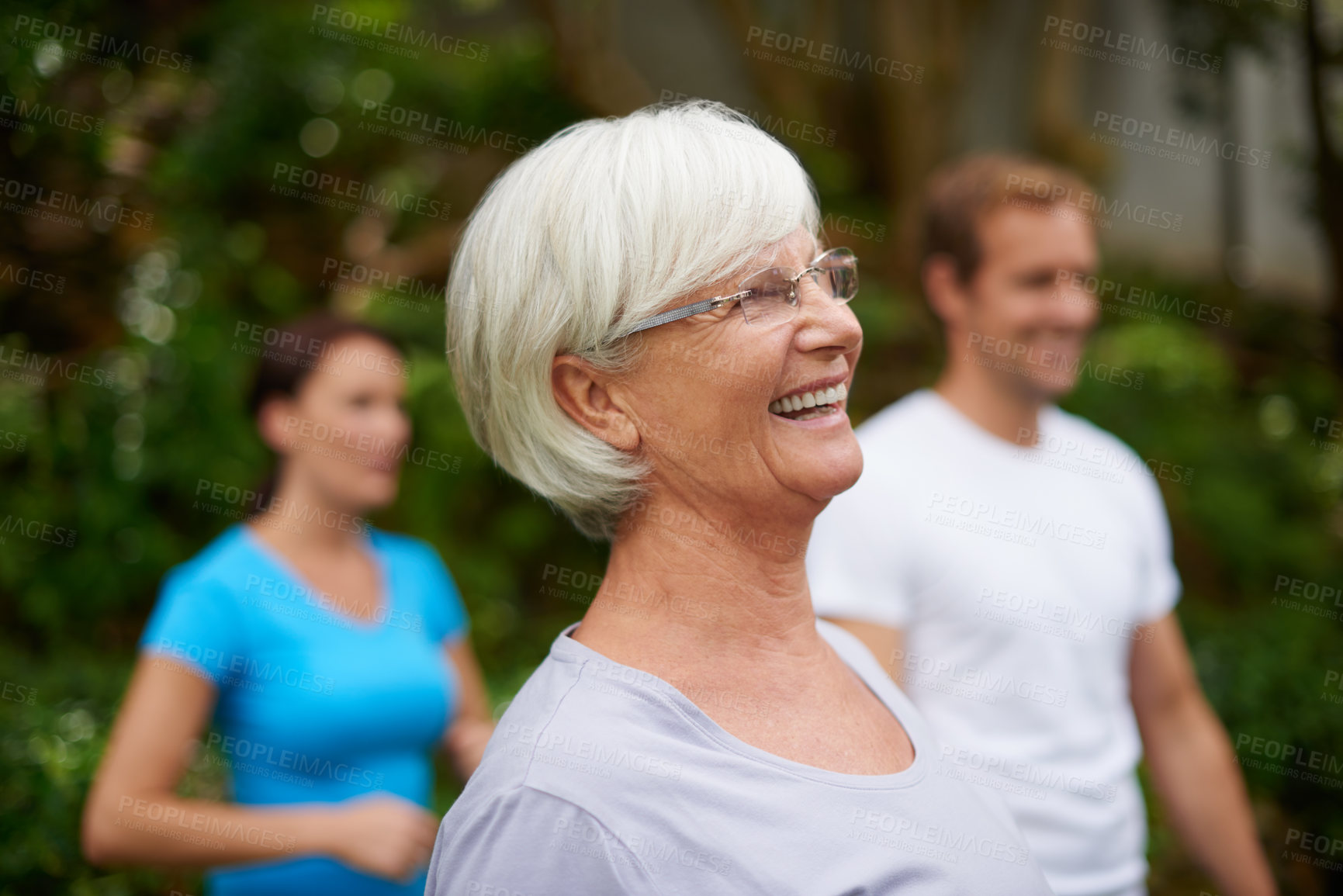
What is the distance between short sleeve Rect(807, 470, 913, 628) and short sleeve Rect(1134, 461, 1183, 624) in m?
0.62

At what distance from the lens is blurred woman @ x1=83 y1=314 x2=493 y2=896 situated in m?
2.06

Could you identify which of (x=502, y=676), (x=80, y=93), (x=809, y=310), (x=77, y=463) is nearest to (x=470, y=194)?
(x=80, y=93)

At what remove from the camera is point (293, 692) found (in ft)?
7.26

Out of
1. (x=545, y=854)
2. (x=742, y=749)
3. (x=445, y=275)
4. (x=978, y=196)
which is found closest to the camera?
(x=545, y=854)

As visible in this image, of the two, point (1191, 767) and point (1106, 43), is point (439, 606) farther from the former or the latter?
point (1106, 43)

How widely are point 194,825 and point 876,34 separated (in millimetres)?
7045

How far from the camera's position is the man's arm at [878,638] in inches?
77.5

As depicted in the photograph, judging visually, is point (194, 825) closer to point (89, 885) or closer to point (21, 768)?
point (89, 885)

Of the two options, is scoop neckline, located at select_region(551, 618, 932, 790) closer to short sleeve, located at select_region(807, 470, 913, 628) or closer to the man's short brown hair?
short sleeve, located at select_region(807, 470, 913, 628)

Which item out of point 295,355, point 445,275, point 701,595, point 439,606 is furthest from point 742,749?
point 445,275

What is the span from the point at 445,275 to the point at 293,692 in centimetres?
489

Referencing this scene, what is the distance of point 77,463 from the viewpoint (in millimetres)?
4855

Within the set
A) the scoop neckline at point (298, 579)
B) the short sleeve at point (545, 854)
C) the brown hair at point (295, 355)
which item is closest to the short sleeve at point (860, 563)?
the short sleeve at point (545, 854)

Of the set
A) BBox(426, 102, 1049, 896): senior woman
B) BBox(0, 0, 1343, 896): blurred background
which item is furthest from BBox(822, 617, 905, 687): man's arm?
BBox(0, 0, 1343, 896): blurred background
